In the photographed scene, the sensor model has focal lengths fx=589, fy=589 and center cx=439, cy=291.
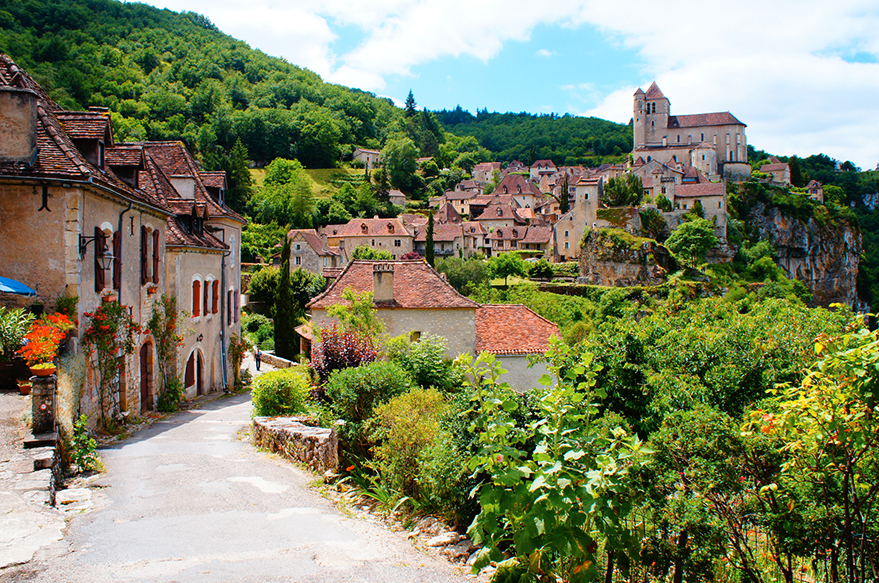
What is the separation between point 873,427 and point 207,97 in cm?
14880

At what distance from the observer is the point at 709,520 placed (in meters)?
4.97

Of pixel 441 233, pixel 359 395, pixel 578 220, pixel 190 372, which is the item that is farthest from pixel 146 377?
pixel 578 220

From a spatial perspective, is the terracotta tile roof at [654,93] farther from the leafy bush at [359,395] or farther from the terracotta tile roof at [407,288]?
the leafy bush at [359,395]

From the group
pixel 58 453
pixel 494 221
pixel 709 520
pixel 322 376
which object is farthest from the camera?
pixel 494 221

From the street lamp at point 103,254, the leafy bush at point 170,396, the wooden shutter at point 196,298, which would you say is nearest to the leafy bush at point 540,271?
the wooden shutter at point 196,298

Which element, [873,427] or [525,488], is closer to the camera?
[873,427]

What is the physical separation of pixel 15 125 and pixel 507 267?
2715 inches

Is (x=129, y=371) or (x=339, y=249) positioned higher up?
(x=339, y=249)

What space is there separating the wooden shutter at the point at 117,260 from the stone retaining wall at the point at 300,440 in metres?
5.47

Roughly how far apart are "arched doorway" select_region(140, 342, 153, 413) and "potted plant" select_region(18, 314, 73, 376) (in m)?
6.51

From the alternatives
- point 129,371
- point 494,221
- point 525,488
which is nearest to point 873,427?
point 525,488

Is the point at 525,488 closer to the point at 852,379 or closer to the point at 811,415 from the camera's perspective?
the point at 811,415

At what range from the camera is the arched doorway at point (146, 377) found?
18859mm

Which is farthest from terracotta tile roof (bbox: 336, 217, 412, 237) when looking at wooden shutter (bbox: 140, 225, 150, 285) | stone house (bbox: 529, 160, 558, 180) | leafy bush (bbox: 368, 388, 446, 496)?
leafy bush (bbox: 368, 388, 446, 496)
